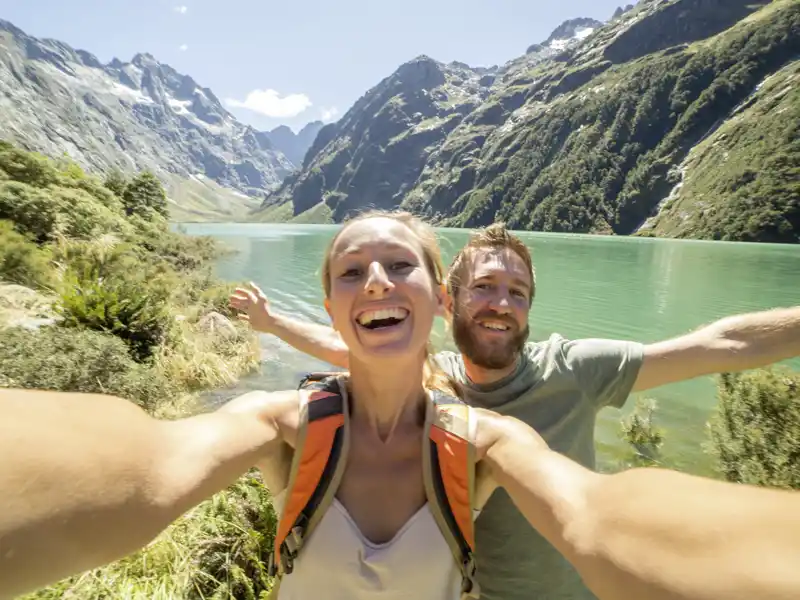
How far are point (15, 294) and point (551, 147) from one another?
152 m

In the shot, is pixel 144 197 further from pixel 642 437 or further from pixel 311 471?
pixel 311 471

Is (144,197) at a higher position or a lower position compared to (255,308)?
higher

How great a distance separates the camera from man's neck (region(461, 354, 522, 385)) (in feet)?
7.86

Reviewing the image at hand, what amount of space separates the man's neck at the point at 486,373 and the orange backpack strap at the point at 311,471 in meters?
1.10

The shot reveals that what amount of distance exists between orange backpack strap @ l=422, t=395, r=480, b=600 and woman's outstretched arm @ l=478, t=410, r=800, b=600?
0.97ft

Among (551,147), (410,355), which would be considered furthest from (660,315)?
(551,147)

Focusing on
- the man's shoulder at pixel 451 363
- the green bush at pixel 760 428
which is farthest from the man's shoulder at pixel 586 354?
the green bush at pixel 760 428

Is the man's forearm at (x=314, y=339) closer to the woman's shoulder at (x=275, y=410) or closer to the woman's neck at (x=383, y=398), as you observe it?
the woman's neck at (x=383, y=398)

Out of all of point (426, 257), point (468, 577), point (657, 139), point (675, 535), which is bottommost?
point (468, 577)

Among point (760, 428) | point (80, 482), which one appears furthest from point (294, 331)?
point (760, 428)

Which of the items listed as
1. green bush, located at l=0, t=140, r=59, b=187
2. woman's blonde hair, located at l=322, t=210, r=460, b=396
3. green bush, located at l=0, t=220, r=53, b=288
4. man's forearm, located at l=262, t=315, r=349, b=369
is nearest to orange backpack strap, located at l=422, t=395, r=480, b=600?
woman's blonde hair, located at l=322, t=210, r=460, b=396

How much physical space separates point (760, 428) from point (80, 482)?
5.59m

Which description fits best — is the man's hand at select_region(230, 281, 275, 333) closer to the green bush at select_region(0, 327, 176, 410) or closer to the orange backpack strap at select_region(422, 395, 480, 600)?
the orange backpack strap at select_region(422, 395, 480, 600)

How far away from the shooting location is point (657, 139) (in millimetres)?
120688
